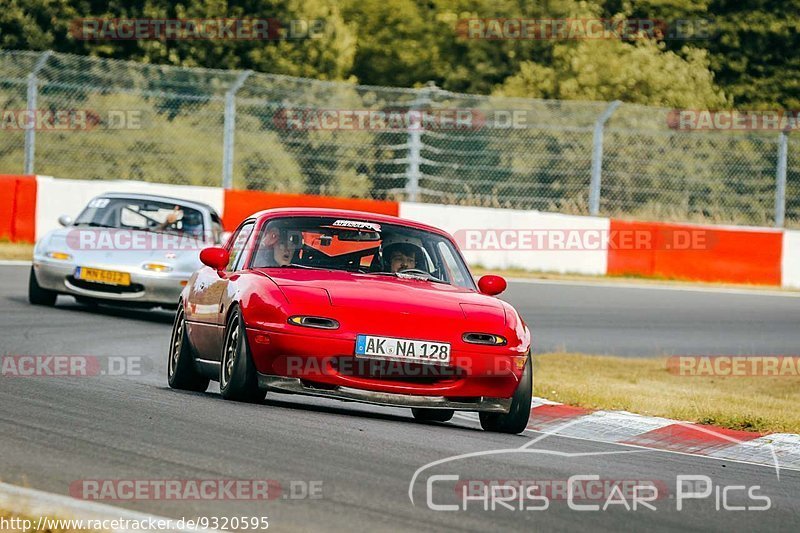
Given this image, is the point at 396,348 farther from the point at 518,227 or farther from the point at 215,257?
the point at 518,227

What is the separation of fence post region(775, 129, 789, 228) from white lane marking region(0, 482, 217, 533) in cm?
1889

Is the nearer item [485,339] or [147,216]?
[485,339]

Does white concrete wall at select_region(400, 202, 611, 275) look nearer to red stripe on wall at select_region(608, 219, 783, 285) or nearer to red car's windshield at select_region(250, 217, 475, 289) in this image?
red stripe on wall at select_region(608, 219, 783, 285)

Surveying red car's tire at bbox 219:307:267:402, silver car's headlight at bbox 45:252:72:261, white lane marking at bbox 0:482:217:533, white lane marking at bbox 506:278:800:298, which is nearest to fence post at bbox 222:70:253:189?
white lane marking at bbox 506:278:800:298

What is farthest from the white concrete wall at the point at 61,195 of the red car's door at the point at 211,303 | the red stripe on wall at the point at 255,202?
the red car's door at the point at 211,303

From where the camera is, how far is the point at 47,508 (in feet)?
16.3

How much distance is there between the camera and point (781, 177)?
22688 millimetres

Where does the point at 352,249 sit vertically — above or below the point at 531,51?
below

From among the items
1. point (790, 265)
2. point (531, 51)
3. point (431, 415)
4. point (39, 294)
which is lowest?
point (431, 415)

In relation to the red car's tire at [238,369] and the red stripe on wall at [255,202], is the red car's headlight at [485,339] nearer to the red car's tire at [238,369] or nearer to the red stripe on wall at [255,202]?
the red car's tire at [238,369]

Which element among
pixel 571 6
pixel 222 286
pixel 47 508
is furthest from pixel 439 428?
pixel 571 6

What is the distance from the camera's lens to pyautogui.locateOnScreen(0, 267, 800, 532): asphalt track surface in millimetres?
5328

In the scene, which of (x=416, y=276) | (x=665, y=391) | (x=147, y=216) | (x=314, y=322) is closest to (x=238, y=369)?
(x=314, y=322)

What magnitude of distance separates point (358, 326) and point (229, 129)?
15.5 meters
